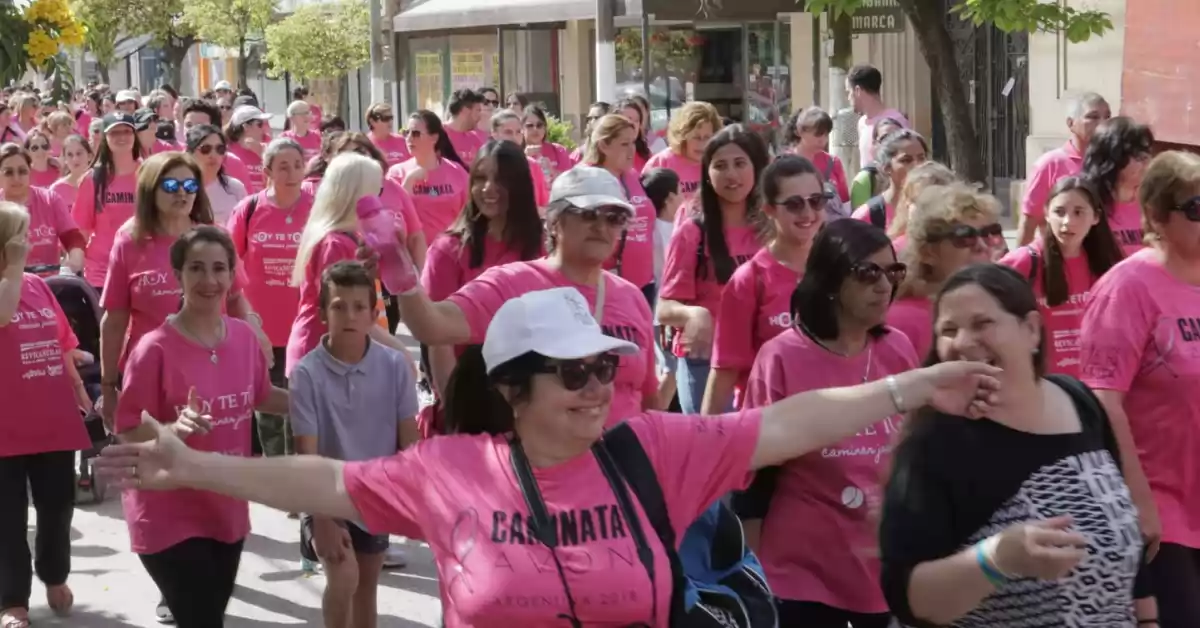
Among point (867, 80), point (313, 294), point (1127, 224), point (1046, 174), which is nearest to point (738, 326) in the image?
point (313, 294)

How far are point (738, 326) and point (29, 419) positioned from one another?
3.17 meters

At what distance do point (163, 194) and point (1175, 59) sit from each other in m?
8.32

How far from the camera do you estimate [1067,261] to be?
682cm

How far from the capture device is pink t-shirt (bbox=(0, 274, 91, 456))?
770 cm

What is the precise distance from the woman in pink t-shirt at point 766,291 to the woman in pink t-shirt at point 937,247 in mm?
358

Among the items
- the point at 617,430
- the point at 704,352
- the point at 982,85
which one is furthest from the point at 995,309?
the point at 982,85

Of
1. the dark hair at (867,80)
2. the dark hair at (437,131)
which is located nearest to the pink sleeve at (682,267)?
the dark hair at (437,131)

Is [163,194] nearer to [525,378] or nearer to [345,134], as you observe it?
[345,134]

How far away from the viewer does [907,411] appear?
13.6 feet

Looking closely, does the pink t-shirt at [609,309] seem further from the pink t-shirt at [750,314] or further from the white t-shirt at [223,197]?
the white t-shirt at [223,197]

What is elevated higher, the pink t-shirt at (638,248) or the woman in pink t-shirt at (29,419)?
the pink t-shirt at (638,248)

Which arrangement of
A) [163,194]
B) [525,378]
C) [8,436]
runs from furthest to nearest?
[163,194] → [8,436] → [525,378]

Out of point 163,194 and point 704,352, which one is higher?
point 163,194

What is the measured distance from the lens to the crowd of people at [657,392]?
3.98 m
